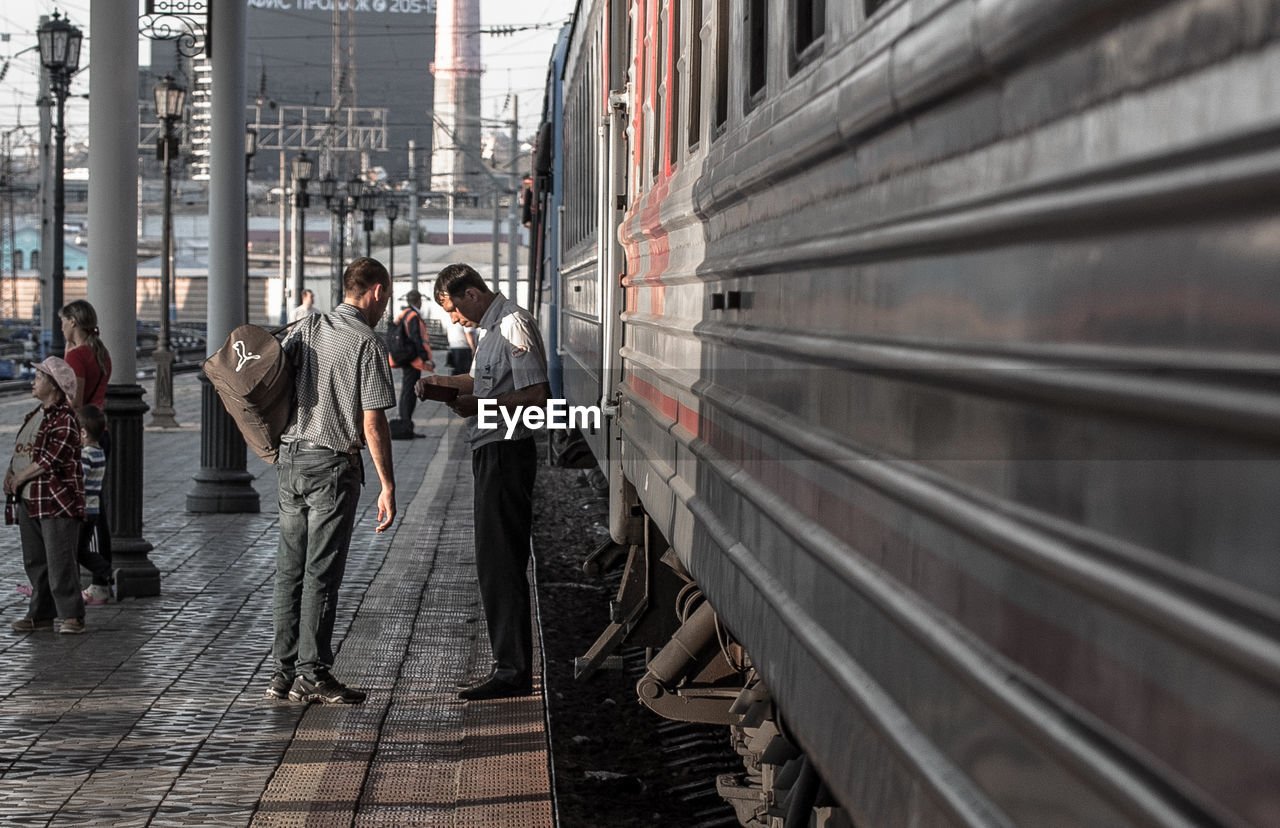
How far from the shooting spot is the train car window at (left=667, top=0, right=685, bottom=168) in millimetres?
4629

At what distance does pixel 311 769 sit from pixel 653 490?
1574mm

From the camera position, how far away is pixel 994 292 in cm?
167

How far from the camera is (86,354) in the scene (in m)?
8.75

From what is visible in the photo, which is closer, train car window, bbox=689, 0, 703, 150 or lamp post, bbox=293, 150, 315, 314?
train car window, bbox=689, 0, 703, 150

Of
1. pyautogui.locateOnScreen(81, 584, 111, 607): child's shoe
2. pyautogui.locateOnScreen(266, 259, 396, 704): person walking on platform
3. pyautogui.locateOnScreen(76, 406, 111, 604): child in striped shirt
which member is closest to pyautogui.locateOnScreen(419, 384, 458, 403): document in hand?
pyautogui.locateOnScreen(266, 259, 396, 704): person walking on platform

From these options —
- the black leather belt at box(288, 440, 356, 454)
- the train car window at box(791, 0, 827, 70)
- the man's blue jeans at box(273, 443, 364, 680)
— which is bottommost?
the man's blue jeans at box(273, 443, 364, 680)

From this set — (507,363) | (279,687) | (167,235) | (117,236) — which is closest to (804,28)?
(507,363)

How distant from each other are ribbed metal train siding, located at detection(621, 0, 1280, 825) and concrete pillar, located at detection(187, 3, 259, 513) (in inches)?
399

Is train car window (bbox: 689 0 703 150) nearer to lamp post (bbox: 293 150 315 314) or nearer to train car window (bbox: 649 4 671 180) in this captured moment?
train car window (bbox: 649 4 671 180)

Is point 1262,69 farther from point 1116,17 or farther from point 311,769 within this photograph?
point 311,769

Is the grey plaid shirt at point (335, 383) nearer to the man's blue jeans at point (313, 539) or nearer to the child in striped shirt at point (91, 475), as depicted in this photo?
the man's blue jeans at point (313, 539)

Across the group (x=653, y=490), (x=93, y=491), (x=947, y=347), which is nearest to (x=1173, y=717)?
(x=947, y=347)

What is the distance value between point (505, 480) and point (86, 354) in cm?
311

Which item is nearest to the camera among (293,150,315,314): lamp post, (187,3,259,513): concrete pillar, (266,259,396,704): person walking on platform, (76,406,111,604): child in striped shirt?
(266,259,396,704): person walking on platform
